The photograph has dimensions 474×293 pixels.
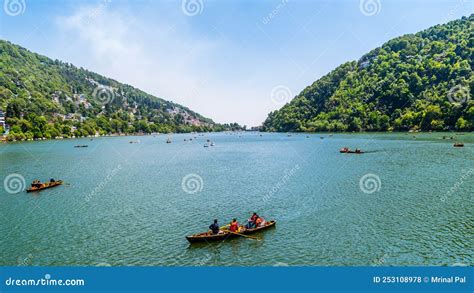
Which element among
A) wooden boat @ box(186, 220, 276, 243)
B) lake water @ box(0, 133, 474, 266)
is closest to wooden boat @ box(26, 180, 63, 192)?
lake water @ box(0, 133, 474, 266)

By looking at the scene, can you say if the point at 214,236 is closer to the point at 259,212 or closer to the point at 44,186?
the point at 259,212

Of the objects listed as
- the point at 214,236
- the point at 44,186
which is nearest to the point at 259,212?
the point at 214,236

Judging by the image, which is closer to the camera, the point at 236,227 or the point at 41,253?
the point at 41,253

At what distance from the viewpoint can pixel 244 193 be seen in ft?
157

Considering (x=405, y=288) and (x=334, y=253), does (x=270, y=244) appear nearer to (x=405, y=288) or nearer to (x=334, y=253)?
(x=334, y=253)

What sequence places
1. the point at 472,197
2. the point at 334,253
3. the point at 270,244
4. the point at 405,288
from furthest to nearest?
the point at 472,197 < the point at 270,244 < the point at 334,253 < the point at 405,288

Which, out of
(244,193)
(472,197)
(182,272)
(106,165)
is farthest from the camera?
(106,165)

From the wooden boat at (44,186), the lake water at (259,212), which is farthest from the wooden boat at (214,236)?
the wooden boat at (44,186)

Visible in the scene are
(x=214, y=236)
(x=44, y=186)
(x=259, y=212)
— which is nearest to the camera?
(x=214, y=236)

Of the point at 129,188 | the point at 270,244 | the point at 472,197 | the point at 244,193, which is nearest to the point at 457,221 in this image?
the point at 472,197

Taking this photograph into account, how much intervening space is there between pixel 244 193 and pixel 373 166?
34.4 m

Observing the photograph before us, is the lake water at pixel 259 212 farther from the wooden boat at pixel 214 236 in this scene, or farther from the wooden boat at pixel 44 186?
the wooden boat at pixel 44 186

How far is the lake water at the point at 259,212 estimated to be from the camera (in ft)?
87.1

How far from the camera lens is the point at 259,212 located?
3825cm
